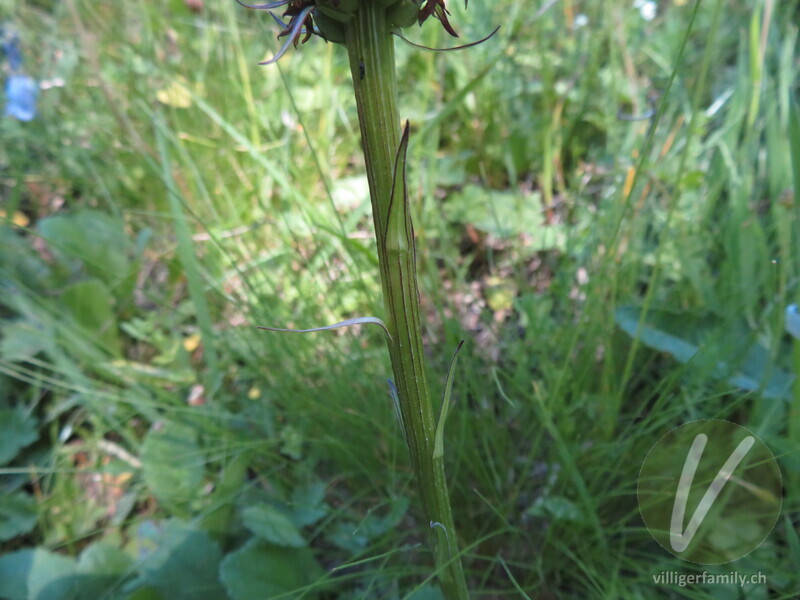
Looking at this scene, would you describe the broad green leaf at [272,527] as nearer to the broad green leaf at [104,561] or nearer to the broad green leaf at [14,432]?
the broad green leaf at [104,561]

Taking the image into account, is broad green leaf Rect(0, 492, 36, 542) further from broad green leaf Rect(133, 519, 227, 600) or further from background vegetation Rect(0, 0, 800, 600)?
broad green leaf Rect(133, 519, 227, 600)

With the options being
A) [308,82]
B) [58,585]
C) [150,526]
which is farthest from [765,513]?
→ [308,82]

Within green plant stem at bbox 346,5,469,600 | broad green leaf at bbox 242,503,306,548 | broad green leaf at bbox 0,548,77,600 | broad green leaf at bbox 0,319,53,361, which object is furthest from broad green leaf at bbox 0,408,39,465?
green plant stem at bbox 346,5,469,600

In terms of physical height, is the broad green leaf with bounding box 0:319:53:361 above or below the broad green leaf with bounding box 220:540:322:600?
above

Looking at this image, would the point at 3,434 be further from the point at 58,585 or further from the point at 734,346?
the point at 734,346

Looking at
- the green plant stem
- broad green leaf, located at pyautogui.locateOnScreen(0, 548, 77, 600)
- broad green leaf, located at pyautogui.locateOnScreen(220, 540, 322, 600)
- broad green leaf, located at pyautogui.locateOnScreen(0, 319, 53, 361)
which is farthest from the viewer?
broad green leaf, located at pyautogui.locateOnScreen(0, 319, 53, 361)

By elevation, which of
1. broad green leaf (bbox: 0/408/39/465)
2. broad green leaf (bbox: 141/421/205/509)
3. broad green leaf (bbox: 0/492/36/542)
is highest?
broad green leaf (bbox: 0/408/39/465)

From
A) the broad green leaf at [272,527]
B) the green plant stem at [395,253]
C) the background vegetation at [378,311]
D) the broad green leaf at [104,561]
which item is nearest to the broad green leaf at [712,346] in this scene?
the background vegetation at [378,311]

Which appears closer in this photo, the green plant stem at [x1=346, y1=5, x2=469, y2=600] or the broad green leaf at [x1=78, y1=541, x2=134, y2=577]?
the green plant stem at [x1=346, y1=5, x2=469, y2=600]
